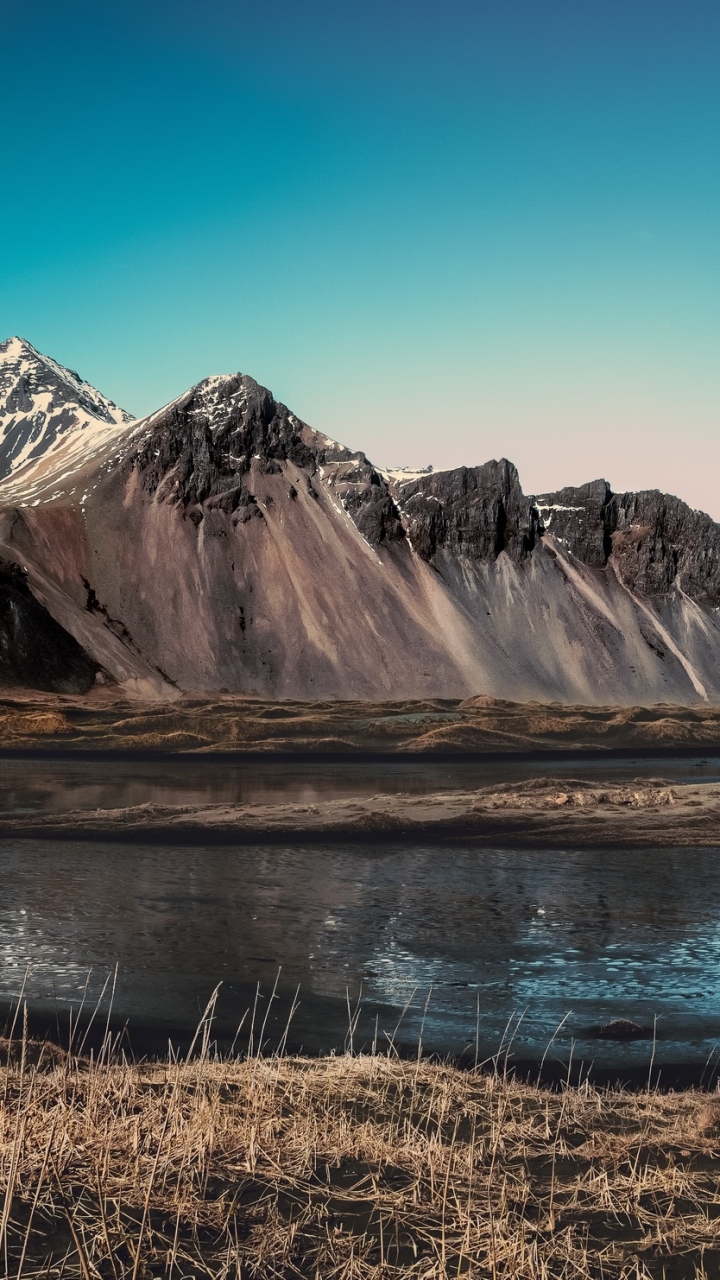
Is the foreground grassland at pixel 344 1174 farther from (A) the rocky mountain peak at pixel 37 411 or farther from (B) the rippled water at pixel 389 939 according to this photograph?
(A) the rocky mountain peak at pixel 37 411

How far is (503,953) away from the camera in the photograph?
1465cm

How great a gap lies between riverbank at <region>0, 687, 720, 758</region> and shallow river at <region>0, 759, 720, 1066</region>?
31637 mm

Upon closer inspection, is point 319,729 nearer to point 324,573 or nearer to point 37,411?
point 324,573

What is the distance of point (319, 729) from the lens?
6431 centimetres

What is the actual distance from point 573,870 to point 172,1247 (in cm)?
1625

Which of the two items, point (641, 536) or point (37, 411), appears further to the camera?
point (37, 411)

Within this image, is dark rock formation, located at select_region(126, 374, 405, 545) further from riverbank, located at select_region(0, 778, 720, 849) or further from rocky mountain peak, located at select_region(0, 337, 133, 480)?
riverbank, located at select_region(0, 778, 720, 849)

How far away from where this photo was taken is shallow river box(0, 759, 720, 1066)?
11391mm

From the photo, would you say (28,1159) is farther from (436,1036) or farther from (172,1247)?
(436,1036)

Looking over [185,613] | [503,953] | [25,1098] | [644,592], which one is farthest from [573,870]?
[644,592]

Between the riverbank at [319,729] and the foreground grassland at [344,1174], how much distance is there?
44.3m

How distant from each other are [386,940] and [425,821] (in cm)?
1211

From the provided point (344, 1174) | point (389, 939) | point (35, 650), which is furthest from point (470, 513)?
point (344, 1174)

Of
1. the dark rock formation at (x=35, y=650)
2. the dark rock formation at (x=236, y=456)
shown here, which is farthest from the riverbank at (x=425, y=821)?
the dark rock formation at (x=236, y=456)
